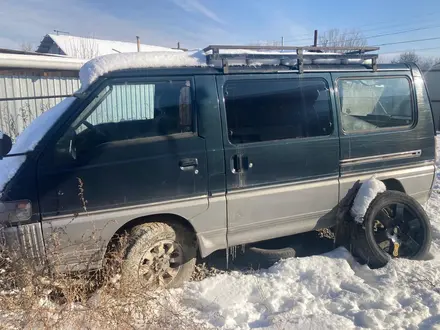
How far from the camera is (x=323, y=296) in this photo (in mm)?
3484

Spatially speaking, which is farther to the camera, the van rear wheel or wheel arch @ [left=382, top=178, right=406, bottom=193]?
wheel arch @ [left=382, top=178, right=406, bottom=193]

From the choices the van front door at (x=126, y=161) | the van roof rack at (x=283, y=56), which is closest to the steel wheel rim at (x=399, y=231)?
the van roof rack at (x=283, y=56)

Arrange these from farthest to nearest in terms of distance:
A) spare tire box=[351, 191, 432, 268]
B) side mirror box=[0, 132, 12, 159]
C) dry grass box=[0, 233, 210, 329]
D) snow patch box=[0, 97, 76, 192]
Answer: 1. spare tire box=[351, 191, 432, 268]
2. side mirror box=[0, 132, 12, 159]
3. snow patch box=[0, 97, 76, 192]
4. dry grass box=[0, 233, 210, 329]

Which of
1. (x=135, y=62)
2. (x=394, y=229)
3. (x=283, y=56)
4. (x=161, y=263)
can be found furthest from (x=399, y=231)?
(x=135, y=62)

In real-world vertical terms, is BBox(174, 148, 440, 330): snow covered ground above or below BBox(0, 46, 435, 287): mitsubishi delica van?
below

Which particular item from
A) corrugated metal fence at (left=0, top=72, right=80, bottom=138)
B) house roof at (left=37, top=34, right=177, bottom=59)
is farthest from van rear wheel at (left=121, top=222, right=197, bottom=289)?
house roof at (left=37, top=34, right=177, bottom=59)

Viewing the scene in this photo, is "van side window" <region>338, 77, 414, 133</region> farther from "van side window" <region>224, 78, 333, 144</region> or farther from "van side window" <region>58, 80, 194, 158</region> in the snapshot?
"van side window" <region>58, 80, 194, 158</region>

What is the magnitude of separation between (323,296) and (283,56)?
7.90 ft

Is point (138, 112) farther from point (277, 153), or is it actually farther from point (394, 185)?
point (394, 185)

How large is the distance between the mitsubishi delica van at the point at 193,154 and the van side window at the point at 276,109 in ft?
0.04

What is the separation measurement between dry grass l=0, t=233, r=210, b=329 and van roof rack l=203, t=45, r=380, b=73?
196 cm

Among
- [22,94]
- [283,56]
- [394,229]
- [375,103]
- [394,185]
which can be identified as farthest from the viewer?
[22,94]

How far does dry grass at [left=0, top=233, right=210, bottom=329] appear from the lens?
2.54 meters

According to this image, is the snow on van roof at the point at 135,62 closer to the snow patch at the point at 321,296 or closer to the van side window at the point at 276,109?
the van side window at the point at 276,109
